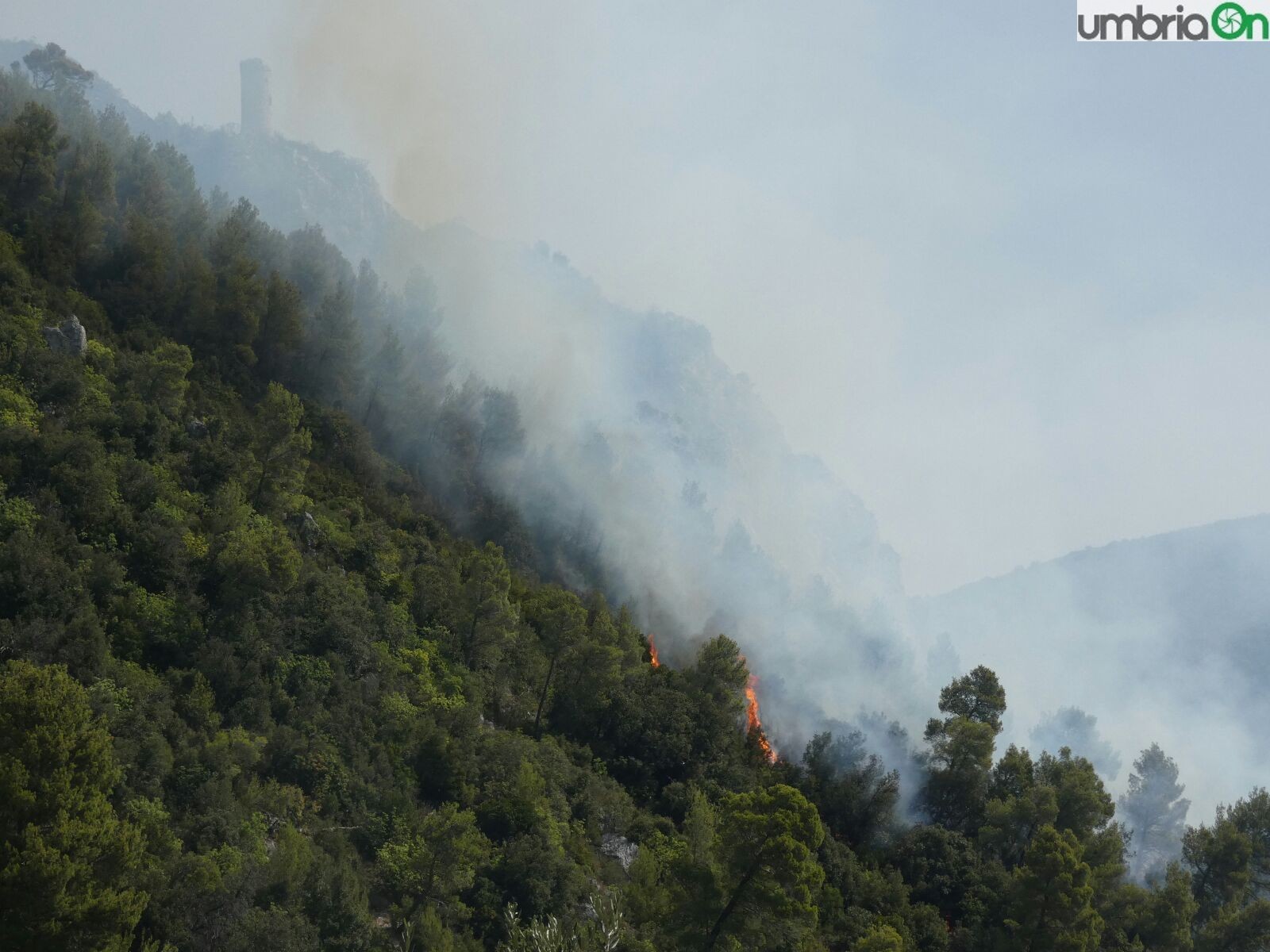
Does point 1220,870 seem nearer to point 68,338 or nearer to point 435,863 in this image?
point 435,863

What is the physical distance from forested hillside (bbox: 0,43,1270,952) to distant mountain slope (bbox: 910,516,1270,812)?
42.3 m

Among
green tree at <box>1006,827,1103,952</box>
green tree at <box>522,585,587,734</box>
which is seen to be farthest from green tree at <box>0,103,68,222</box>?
green tree at <box>1006,827,1103,952</box>

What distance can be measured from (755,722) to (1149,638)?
316 ft

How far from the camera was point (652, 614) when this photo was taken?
86500 millimetres

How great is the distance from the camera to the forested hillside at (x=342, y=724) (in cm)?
2828

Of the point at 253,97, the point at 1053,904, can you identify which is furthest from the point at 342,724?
the point at 253,97

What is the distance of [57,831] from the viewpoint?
2041 cm

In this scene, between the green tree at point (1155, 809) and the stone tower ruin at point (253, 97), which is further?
the stone tower ruin at point (253, 97)

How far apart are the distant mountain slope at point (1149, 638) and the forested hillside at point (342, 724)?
42271mm

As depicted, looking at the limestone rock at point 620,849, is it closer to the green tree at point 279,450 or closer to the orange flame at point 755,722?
the orange flame at point 755,722

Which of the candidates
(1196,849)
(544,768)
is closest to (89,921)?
(544,768)

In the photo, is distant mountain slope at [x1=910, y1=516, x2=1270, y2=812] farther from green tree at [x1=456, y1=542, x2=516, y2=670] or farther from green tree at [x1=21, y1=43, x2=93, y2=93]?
green tree at [x1=21, y1=43, x2=93, y2=93]

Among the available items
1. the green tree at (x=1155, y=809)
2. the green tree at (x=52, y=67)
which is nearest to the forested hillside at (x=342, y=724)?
the green tree at (x=1155, y=809)

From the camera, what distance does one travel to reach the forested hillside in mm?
28281
